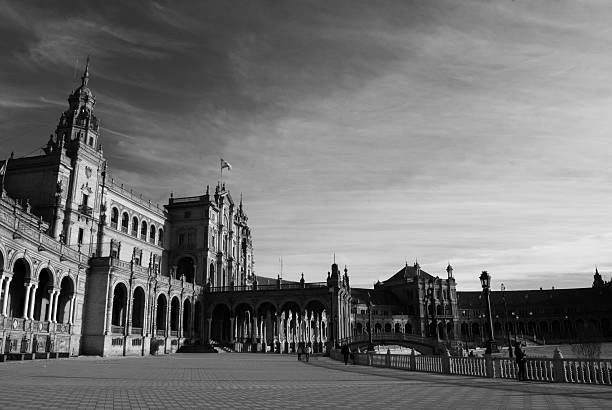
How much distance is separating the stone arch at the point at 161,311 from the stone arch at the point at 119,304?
5525 mm

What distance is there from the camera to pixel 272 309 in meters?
68.4

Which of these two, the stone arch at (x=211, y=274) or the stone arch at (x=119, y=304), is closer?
the stone arch at (x=119, y=304)

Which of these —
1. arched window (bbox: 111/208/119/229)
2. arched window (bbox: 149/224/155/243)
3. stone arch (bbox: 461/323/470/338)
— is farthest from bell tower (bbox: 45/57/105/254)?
stone arch (bbox: 461/323/470/338)

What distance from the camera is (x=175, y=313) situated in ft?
213

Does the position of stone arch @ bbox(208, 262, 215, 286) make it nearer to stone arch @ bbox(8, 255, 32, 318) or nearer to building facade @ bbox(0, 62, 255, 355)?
building facade @ bbox(0, 62, 255, 355)

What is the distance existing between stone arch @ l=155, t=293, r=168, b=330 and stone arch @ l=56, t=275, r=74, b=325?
14.6 metres

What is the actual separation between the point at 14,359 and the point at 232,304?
3650 centimetres

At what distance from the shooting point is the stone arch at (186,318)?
64750 millimetres

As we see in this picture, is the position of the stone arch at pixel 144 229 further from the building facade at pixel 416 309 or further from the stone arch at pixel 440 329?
the stone arch at pixel 440 329

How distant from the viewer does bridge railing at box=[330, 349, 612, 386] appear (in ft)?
59.8

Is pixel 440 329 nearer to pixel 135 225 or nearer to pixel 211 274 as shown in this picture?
pixel 211 274

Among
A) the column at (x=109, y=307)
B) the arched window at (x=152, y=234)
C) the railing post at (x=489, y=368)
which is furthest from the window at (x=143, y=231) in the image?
the railing post at (x=489, y=368)

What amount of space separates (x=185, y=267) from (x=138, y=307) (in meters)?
16.9

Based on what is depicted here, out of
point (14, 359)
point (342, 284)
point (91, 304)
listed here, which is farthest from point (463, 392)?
point (342, 284)
